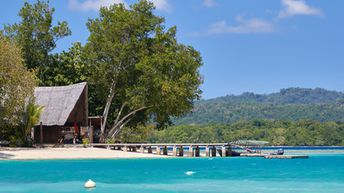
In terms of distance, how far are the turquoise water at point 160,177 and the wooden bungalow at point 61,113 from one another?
316 inches

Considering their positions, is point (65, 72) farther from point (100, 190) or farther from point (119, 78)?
point (100, 190)

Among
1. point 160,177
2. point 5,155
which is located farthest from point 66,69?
point 160,177

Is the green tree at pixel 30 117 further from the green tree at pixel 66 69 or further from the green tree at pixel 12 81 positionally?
the green tree at pixel 66 69

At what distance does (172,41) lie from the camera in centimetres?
4838

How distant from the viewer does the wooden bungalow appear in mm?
44062

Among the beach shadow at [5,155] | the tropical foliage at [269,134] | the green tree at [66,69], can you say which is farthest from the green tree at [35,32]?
the tropical foliage at [269,134]

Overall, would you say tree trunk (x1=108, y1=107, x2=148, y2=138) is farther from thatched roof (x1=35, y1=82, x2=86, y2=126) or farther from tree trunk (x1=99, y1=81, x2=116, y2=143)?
thatched roof (x1=35, y1=82, x2=86, y2=126)

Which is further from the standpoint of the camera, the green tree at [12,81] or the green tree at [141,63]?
the green tree at [141,63]

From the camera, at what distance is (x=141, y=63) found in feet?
150

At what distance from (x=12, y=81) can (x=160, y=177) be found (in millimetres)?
14426

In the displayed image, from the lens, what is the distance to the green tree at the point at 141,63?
4588 cm

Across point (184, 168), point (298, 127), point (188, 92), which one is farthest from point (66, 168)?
point (298, 127)

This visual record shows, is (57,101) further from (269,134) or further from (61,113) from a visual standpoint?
(269,134)

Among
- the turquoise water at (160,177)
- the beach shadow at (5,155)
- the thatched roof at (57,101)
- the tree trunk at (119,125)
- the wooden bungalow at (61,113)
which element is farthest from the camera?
the tree trunk at (119,125)
